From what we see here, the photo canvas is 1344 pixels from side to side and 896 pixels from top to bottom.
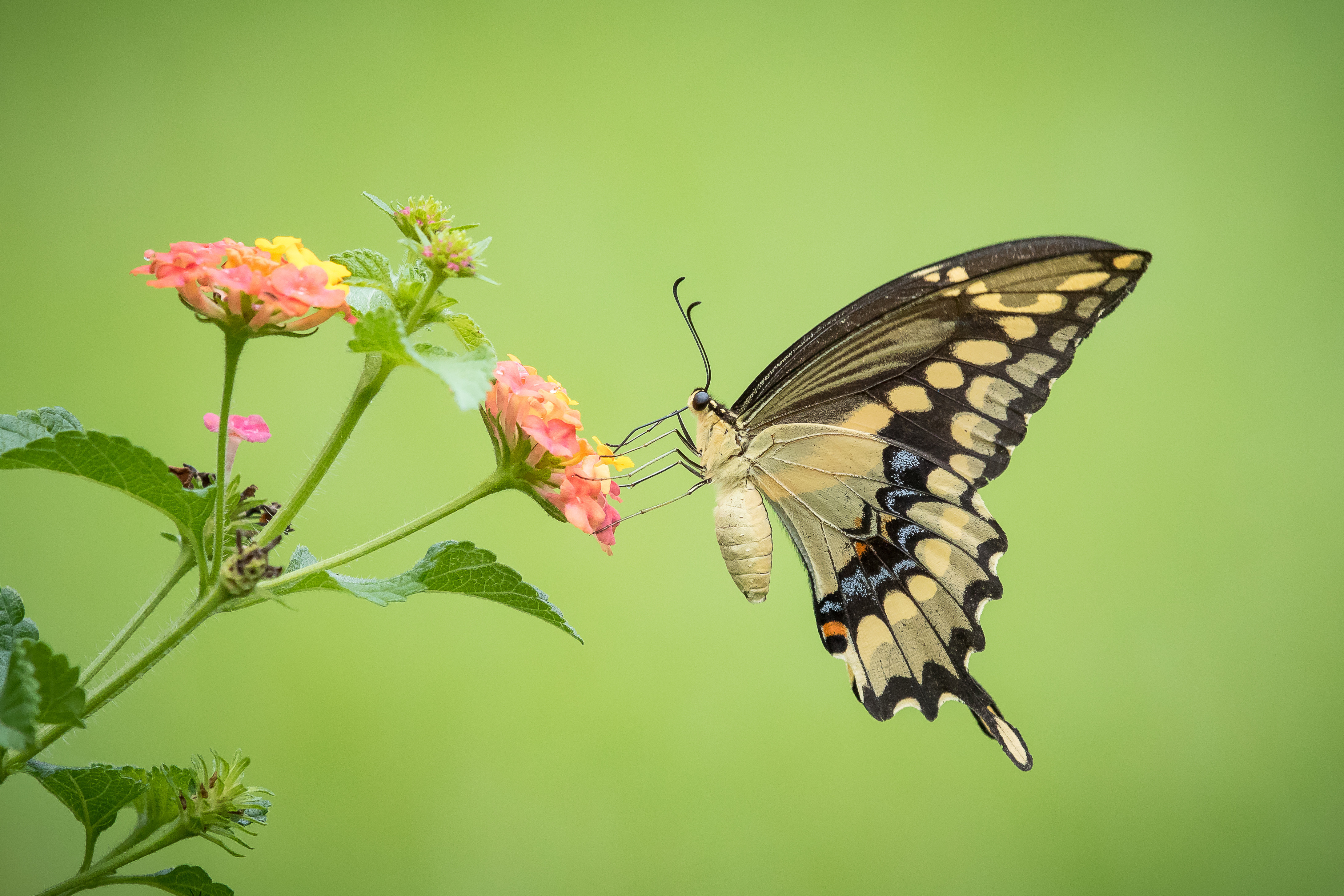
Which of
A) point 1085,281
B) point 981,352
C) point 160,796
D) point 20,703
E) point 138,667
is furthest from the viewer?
point 981,352

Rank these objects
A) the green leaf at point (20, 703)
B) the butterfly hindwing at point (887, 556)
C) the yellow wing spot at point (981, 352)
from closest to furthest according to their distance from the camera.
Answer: the green leaf at point (20, 703)
the yellow wing spot at point (981, 352)
the butterfly hindwing at point (887, 556)

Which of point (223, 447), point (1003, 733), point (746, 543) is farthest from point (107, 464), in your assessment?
point (1003, 733)

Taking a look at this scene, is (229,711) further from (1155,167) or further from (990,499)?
(1155,167)

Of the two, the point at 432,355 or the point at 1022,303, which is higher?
the point at 1022,303

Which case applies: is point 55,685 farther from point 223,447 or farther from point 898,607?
point 898,607

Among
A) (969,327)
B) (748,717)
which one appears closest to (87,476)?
(969,327)

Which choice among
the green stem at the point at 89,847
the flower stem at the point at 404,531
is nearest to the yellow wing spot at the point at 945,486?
the flower stem at the point at 404,531

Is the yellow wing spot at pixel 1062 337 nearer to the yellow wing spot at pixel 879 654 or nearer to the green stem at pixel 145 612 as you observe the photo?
the yellow wing spot at pixel 879 654
